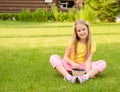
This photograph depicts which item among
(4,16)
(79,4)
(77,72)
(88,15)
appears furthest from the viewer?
(79,4)

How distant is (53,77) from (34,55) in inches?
109

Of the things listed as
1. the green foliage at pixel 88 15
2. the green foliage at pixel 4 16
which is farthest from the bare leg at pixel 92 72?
the green foliage at pixel 4 16

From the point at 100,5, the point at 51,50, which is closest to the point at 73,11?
the point at 100,5

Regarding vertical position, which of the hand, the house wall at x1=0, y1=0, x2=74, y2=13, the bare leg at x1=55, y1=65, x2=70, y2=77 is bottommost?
the house wall at x1=0, y1=0, x2=74, y2=13

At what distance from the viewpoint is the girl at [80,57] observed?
6.23m

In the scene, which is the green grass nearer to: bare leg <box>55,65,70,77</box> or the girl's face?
bare leg <box>55,65,70,77</box>

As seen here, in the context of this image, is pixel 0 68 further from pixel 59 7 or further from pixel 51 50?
pixel 59 7

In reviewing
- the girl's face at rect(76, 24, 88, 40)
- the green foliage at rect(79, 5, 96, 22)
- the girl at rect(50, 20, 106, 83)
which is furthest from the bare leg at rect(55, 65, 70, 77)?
the green foliage at rect(79, 5, 96, 22)

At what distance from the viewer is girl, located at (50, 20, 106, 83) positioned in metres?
6.23

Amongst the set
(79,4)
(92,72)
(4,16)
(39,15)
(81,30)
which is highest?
(81,30)

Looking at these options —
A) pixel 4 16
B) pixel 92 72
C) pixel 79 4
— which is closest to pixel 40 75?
pixel 92 72

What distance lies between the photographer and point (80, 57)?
655 cm

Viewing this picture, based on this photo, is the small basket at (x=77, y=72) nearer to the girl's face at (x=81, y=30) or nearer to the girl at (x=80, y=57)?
the girl at (x=80, y=57)

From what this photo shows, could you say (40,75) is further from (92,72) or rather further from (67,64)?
(92,72)
